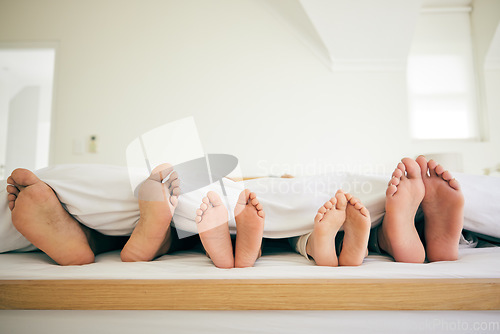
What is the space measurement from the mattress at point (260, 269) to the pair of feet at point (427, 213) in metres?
0.04

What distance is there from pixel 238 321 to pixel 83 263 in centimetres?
40

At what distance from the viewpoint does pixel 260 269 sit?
668mm

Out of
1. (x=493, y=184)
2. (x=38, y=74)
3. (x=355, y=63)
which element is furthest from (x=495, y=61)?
(x=38, y=74)

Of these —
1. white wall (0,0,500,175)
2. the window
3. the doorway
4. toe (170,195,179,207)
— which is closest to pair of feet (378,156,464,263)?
toe (170,195,179,207)

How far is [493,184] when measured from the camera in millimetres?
824

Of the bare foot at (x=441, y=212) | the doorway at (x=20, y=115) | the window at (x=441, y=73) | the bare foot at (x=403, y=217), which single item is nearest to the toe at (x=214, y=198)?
the bare foot at (x=403, y=217)

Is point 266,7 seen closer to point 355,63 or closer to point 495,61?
point 355,63

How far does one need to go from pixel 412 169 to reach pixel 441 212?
113mm

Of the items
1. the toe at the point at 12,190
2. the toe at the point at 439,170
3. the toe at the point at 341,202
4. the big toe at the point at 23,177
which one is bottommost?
the toe at the point at 341,202

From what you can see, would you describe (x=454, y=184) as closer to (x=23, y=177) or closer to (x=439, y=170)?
(x=439, y=170)

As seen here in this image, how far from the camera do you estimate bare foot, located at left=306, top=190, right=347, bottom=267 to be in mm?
709

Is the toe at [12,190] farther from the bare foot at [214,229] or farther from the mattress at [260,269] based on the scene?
the bare foot at [214,229]

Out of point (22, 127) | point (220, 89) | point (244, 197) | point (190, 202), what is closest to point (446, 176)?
point (244, 197)

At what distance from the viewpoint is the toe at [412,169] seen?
2.51 ft
